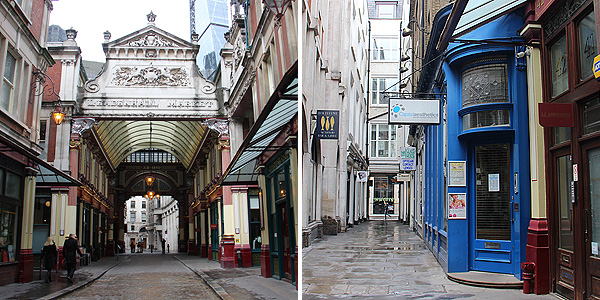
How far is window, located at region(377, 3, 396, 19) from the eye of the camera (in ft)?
161

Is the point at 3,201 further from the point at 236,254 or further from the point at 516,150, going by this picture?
the point at 516,150

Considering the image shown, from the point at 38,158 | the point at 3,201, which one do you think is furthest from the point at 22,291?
the point at 38,158

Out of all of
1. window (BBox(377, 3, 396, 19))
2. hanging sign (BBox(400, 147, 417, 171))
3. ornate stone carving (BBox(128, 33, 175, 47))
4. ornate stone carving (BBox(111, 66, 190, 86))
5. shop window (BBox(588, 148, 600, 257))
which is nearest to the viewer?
ornate stone carving (BBox(128, 33, 175, 47))

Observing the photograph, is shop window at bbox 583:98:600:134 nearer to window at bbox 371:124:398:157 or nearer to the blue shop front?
the blue shop front

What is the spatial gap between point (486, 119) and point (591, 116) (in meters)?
2.70

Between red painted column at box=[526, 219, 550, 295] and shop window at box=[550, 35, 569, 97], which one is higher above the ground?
shop window at box=[550, 35, 569, 97]

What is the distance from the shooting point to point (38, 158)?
10.9 ft

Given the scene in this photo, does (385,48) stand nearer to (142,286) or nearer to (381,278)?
(381,278)

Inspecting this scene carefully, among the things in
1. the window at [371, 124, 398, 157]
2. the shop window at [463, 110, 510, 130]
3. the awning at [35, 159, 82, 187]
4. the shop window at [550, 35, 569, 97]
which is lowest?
the awning at [35, 159, 82, 187]

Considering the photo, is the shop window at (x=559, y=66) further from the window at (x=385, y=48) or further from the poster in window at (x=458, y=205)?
the window at (x=385, y=48)

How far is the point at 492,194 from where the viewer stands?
10.5 m

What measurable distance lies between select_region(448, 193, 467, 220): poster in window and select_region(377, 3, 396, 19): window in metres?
40.7

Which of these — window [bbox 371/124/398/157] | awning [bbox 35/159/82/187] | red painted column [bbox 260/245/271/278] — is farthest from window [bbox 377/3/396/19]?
awning [bbox 35/159/82/187]

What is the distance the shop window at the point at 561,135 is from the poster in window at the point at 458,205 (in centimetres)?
247
